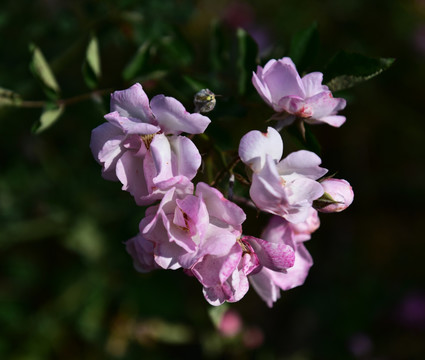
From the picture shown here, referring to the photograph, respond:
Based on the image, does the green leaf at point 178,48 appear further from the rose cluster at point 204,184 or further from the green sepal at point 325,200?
the green sepal at point 325,200

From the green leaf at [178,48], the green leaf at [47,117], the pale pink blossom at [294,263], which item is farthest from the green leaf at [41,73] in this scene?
the pale pink blossom at [294,263]

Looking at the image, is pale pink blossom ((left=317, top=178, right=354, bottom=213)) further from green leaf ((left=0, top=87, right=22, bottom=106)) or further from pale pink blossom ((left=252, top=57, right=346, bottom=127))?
green leaf ((left=0, top=87, right=22, bottom=106))

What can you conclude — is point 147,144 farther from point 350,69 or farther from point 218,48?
point 218,48

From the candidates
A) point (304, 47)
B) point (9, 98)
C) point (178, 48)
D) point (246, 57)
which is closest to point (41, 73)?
point (9, 98)

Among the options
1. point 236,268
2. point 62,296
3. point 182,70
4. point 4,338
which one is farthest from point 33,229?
point 236,268

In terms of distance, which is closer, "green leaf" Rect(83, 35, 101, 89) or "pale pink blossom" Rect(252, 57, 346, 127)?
"pale pink blossom" Rect(252, 57, 346, 127)

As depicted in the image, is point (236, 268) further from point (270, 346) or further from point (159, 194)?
point (270, 346)

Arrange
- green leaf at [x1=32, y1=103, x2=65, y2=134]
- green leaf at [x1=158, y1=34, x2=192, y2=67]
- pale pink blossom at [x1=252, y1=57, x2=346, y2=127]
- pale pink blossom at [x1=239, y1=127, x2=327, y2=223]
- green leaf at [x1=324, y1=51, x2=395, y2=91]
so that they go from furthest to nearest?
1. green leaf at [x1=158, y1=34, x2=192, y2=67]
2. green leaf at [x1=32, y1=103, x2=65, y2=134]
3. green leaf at [x1=324, y1=51, x2=395, y2=91]
4. pale pink blossom at [x1=252, y1=57, x2=346, y2=127]
5. pale pink blossom at [x1=239, y1=127, x2=327, y2=223]

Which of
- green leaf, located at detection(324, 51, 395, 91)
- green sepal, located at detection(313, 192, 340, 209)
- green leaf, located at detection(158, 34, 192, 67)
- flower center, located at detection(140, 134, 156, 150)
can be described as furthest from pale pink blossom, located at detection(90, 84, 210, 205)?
green leaf, located at detection(158, 34, 192, 67)
